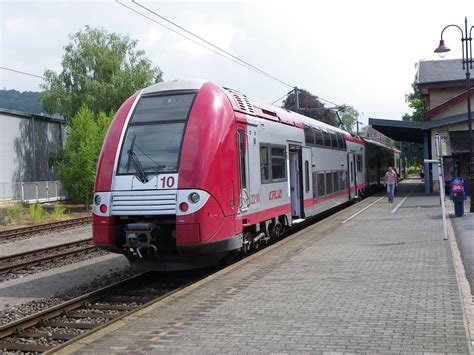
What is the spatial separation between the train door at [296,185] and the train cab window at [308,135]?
1104 mm

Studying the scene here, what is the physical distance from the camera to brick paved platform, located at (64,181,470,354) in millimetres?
5496

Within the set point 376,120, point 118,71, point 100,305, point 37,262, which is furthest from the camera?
point 118,71

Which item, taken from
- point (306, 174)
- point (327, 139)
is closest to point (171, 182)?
point (306, 174)

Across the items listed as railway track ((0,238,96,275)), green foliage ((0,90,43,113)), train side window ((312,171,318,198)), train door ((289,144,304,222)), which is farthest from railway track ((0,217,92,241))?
green foliage ((0,90,43,113))

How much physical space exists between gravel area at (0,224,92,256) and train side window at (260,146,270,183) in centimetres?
766

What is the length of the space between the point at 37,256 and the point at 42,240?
12.5 ft

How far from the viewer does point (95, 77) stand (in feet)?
133

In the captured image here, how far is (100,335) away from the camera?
6102mm

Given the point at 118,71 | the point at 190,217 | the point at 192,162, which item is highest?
the point at 118,71

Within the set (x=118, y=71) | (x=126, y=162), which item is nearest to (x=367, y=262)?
(x=126, y=162)

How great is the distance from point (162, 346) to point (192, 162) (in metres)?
3.68

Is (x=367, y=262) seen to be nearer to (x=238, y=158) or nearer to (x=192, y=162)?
(x=238, y=158)

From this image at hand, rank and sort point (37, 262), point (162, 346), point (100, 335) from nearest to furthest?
point (162, 346) < point (100, 335) < point (37, 262)

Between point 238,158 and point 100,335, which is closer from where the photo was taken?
point 100,335
